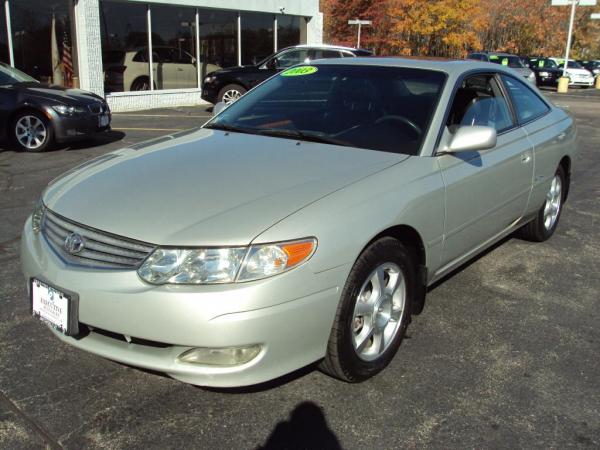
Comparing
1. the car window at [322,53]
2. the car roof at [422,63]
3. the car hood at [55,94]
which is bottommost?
the car hood at [55,94]

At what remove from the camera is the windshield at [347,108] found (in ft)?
11.1

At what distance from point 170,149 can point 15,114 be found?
6.34 metres

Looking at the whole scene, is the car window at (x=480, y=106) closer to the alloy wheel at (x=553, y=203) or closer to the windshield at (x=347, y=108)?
the windshield at (x=347, y=108)

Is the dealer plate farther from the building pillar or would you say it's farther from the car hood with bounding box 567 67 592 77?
the car hood with bounding box 567 67 592 77

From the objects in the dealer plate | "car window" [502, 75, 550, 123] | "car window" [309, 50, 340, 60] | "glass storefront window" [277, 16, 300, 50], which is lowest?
the dealer plate

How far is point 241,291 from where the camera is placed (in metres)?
2.29

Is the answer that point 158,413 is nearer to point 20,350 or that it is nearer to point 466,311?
point 20,350

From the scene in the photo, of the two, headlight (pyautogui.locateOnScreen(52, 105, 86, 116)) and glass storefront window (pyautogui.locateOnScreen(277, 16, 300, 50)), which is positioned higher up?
glass storefront window (pyautogui.locateOnScreen(277, 16, 300, 50))

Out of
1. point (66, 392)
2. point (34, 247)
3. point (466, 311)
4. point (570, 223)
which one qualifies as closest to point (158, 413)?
point (66, 392)

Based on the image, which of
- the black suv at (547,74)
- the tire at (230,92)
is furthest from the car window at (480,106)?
the black suv at (547,74)

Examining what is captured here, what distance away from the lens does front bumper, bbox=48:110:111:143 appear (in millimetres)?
8641

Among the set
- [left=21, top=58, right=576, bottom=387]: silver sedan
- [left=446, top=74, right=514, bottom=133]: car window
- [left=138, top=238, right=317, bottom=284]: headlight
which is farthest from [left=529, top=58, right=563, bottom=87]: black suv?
[left=138, top=238, right=317, bottom=284]: headlight

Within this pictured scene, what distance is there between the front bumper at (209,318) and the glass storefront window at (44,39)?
12098mm

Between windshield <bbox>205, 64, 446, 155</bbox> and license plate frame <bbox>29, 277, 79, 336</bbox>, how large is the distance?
162 cm
